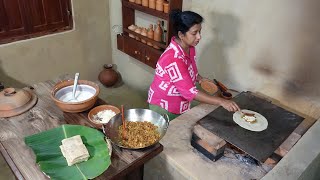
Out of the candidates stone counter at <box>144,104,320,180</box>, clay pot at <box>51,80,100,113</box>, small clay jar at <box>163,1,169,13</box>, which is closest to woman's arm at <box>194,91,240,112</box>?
stone counter at <box>144,104,320,180</box>

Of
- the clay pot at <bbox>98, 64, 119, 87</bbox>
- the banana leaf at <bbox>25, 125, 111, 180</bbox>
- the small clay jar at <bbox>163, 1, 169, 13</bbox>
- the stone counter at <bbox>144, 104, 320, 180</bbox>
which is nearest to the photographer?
the banana leaf at <bbox>25, 125, 111, 180</bbox>

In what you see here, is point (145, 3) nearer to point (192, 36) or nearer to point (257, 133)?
point (192, 36)

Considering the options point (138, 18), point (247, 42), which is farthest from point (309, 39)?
point (138, 18)

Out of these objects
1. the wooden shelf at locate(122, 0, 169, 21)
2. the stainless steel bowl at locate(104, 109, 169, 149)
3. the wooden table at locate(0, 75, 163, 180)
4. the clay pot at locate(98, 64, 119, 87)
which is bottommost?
the clay pot at locate(98, 64, 119, 87)

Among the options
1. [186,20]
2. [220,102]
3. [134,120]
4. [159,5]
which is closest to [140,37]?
[159,5]

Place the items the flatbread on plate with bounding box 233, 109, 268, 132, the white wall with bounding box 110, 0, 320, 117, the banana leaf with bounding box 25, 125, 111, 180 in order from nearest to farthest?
the banana leaf with bounding box 25, 125, 111, 180
the flatbread on plate with bounding box 233, 109, 268, 132
the white wall with bounding box 110, 0, 320, 117

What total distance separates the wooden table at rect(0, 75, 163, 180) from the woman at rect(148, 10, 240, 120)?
1.72 feet

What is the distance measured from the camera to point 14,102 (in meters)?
1.67

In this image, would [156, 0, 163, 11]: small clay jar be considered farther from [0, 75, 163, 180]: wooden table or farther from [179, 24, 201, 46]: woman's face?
[0, 75, 163, 180]: wooden table

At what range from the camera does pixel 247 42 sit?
2344mm

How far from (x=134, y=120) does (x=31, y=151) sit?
57 cm

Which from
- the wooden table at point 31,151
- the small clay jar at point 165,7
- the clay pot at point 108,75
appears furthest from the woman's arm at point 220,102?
the clay pot at point 108,75

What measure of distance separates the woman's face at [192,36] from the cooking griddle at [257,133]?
1.83 feet

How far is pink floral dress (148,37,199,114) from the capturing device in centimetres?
187
